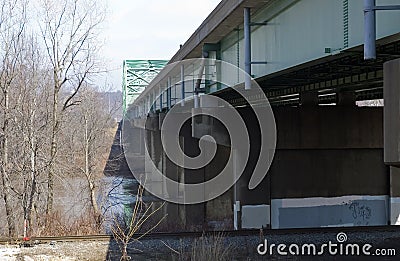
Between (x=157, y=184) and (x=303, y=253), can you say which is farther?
(x=157, y=184)

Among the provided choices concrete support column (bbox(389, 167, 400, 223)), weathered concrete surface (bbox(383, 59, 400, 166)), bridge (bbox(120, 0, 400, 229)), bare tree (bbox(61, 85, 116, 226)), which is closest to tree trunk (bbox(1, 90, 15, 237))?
bare tree (bbox(61, 85, 116, 226))

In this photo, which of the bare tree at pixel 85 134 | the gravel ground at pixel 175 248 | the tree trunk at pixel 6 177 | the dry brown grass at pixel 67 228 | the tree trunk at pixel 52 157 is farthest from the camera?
the bare tree at pixel 85 134

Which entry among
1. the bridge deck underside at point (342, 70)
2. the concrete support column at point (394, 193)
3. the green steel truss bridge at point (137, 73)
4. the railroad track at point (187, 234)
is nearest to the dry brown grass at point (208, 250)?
the railroad track at point (187, 234)

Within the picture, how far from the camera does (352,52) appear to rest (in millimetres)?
7773

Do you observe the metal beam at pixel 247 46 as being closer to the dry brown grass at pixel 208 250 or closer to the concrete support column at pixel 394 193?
the dry brown grass at pixel 208 250

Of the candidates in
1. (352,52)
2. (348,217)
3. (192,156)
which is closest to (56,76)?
(192,156)

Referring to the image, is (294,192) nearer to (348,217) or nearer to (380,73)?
(348,217)

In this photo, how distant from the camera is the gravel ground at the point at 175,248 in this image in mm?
12805

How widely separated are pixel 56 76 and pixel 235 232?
551 inches

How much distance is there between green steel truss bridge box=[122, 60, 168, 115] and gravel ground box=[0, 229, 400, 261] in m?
60.4

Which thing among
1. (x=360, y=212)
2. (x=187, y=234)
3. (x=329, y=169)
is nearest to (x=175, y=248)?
(x=187, y=234)

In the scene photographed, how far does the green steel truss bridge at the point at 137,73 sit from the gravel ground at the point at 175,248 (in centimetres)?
6044

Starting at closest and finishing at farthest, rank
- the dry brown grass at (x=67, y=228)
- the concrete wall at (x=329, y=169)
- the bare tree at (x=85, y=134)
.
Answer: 1. the dry brown grass at (x=67, y=228)
2. the concrete wall at (x=329, y=169)
3. the bare tree at (x=85, y=134)

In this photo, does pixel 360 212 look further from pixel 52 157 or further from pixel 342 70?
pixel 52 157
